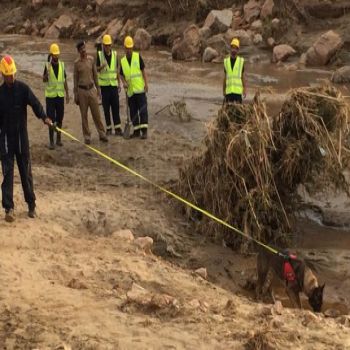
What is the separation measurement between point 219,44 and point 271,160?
678 inches

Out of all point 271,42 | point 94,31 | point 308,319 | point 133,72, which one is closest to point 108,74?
point 133,72

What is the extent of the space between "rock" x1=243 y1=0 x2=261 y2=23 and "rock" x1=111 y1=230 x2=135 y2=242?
67.0 ft

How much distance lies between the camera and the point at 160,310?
5234 millimetres

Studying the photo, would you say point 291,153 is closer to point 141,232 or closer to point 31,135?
point 141,232

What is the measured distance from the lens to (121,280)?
6.17 metres

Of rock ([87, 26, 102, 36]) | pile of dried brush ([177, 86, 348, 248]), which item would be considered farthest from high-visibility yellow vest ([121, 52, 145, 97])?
rock ([87, 26, 102, 36])

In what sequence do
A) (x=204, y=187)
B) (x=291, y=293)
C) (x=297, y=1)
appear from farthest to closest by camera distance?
(x=297, y=1) < (x=204, y=187) < (x=291, y=293)

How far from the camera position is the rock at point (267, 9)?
2600 cm

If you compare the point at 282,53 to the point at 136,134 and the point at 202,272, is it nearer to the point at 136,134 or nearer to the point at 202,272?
the point at 136,134

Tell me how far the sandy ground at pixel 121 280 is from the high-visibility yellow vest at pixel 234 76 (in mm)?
1670

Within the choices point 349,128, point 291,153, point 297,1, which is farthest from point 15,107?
point 297,1

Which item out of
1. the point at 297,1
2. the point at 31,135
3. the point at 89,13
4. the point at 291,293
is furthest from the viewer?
the point at 89,13

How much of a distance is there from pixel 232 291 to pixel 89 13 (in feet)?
95.9

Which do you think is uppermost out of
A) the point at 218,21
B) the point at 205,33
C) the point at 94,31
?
the point at 218,21
